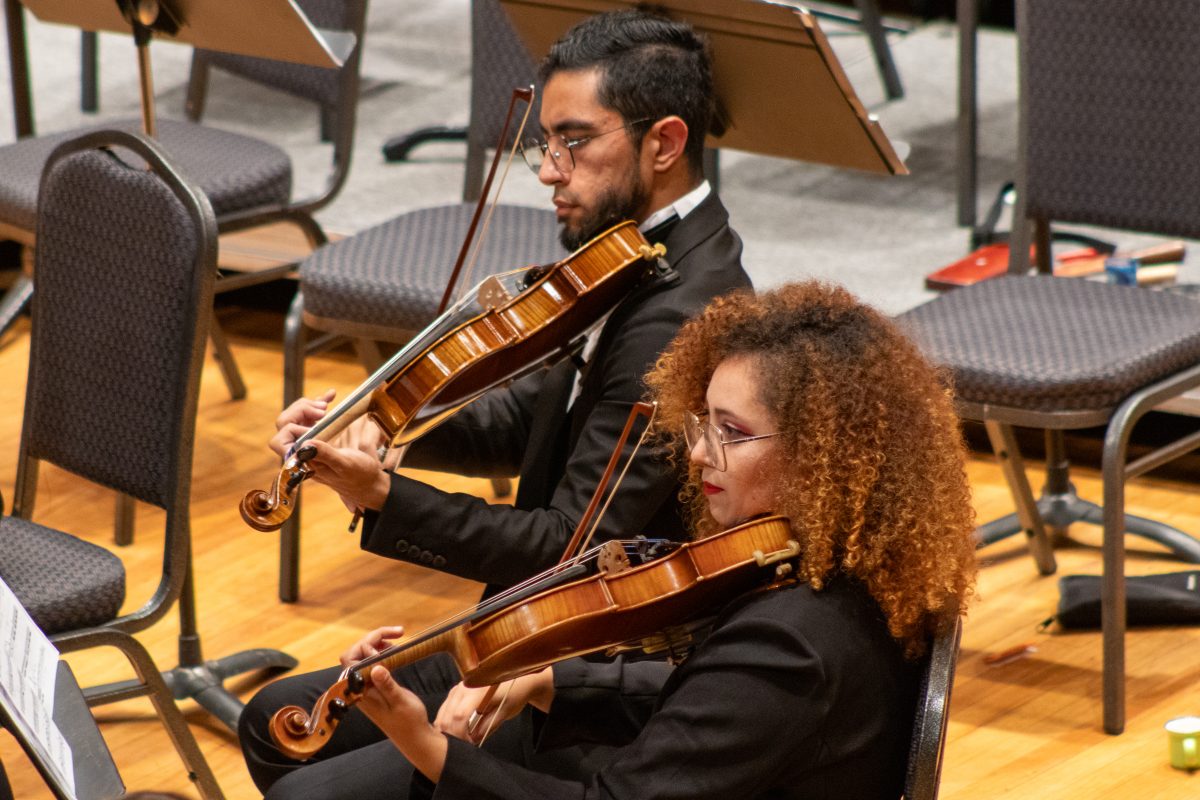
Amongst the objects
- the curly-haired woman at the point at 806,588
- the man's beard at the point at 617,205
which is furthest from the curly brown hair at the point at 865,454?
the man's beard at the point at 617,205

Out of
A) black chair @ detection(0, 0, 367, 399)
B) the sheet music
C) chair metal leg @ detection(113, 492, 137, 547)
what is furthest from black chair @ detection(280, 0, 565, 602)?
the sheet music

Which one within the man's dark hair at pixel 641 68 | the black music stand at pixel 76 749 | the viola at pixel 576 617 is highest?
the man's dark hair at pixel 641 68

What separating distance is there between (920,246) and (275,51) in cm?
166

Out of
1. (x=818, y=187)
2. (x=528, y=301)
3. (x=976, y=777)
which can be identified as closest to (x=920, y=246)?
(x=818, y=187)

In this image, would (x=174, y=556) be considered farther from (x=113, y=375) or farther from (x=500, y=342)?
(x=500, y=342)

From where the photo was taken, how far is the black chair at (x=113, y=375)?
8.09ft

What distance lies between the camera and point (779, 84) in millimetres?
2658

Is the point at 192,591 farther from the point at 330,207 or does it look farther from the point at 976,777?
the point at 330,207

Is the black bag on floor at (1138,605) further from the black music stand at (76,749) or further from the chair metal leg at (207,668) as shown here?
the black music stand at (76,749)

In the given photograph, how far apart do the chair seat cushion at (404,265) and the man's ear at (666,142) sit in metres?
0.77

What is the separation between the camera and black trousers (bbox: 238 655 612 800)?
2002 millimetres

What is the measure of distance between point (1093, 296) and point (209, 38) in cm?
165

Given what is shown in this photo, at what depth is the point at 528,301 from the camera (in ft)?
7.23

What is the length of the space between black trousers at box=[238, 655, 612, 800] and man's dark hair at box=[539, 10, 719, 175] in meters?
0.75
